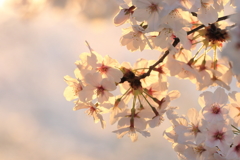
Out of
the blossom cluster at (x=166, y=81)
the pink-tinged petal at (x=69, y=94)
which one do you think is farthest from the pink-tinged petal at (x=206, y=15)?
the pink-tinged petal at (x=69, y=94)

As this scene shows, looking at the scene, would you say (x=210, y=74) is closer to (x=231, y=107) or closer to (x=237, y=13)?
(x=231, y=107)

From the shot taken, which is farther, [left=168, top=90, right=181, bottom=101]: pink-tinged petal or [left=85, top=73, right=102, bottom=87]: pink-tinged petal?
[left=168, top=90, right=181, bottom=101]: pink-tinged petal

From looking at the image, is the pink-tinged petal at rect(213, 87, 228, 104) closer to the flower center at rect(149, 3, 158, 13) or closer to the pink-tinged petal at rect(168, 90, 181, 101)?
the pink-tinged petal at rect(168, 90, 181, 101)

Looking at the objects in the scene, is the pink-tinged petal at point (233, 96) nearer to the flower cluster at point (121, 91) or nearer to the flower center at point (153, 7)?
the flower cluster at point (121, 91)

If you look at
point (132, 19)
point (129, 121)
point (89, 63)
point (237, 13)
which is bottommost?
point (237, 13)

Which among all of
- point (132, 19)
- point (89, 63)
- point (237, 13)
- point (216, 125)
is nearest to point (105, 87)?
point (89, 63)

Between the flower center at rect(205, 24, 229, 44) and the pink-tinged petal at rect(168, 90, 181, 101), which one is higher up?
the flower center at rect(205, 24, 229, 44)

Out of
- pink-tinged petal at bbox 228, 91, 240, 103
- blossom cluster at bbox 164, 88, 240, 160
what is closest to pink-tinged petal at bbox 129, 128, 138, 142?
blossom cluster at bbox 164, 88, 240, 160

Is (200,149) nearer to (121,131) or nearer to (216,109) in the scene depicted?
(216,109)
